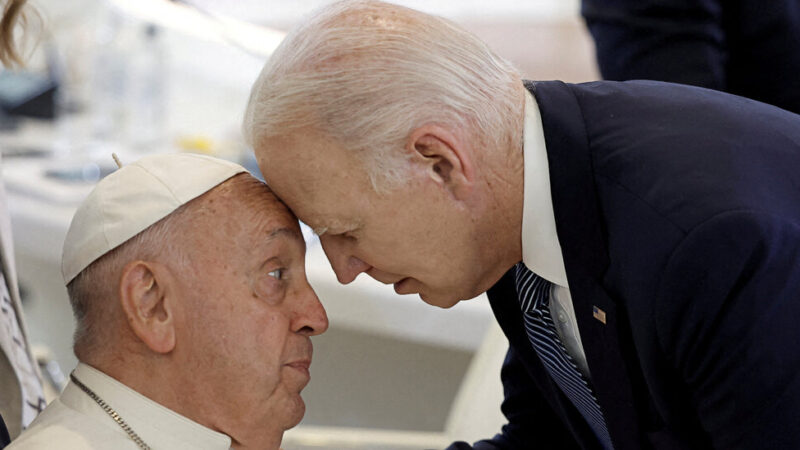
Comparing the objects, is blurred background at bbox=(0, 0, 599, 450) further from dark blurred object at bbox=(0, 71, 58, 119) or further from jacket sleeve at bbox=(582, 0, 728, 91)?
jacket sleeve at bbox=(582, 0, 728, 91)

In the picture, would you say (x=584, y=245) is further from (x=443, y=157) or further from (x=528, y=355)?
(x=528, y=355)

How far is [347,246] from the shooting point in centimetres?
164

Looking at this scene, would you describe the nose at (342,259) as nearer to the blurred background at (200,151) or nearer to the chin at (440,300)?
the chin at (440,300)

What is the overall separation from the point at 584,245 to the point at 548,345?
37 centimetres

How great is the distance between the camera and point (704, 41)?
2279mm

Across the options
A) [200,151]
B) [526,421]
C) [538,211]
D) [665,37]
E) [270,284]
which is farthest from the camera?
[200,151]

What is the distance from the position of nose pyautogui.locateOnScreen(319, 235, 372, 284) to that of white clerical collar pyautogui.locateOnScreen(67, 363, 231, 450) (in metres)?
0.36

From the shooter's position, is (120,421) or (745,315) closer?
(745,315)

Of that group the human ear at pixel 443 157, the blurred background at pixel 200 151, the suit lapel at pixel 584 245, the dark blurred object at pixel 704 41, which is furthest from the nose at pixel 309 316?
the dark blurred object at pixel 704 41

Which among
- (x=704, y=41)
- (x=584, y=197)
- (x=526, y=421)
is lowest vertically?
(x=526, y=421)

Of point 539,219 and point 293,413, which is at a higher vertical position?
point 539,219

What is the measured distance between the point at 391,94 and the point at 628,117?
1.22 ft

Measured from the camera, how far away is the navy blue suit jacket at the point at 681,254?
1280 millimetres

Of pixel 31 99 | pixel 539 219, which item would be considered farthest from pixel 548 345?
pixel 31 99
